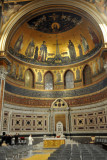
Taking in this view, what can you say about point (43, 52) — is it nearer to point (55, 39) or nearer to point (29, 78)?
point (55, 39)

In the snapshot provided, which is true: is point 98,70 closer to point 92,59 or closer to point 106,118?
point 92,59

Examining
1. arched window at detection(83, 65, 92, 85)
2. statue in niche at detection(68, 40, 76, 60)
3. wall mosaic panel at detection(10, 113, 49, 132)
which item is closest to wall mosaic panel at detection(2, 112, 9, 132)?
wall mosaic panel at detection(10, 113, 49, 132)

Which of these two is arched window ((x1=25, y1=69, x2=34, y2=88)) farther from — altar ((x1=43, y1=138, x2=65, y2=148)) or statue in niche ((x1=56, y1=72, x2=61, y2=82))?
altar ((x1=43, y1=138, x2=65, y2=148))

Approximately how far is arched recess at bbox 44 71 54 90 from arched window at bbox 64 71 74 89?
2.40 meters

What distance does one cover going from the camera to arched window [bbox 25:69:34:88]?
25.2m

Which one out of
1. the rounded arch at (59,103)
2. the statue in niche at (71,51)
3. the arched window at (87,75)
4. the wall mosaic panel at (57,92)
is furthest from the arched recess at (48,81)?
the arched window at (87,75)

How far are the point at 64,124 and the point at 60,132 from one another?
1.32 meters

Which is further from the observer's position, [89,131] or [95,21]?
[89,131]

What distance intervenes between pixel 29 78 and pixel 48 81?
331 centimetres

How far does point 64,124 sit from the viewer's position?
24047mm

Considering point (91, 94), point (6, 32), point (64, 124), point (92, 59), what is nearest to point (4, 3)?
point (6, 32)

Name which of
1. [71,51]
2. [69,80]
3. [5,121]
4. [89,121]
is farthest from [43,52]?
[89,121]

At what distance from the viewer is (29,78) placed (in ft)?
84.4

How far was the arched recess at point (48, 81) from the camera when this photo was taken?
26609 mm
